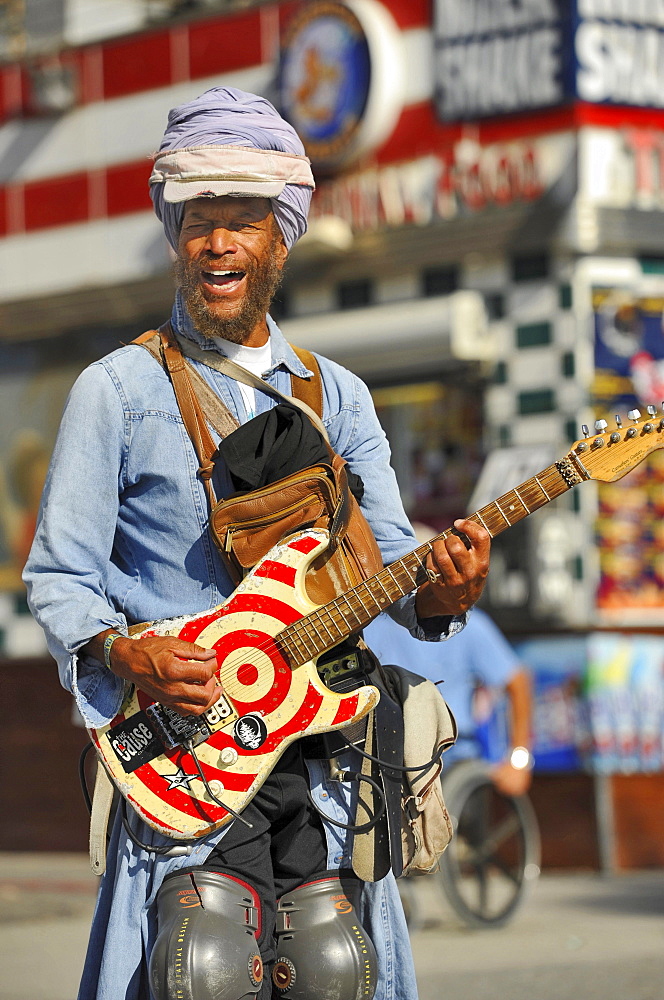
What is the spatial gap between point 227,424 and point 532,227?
7.01 m

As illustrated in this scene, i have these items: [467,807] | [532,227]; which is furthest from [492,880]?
[532,227]

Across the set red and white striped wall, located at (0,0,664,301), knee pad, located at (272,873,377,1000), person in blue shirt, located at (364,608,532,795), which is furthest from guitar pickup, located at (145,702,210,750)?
red and white striped wall, located at (0,0,664,301)

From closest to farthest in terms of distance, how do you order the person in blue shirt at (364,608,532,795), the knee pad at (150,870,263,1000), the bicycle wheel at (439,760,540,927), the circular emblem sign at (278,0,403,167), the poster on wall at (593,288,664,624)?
the knee pad at (150,870,263,1000) < the person in blue shirt at (364,608,532,795) < the bicycle wheel at (439,760,540,927) < the poster on wall at (593,288,664,624) < the circular emblem sign at (278,0,403,167)

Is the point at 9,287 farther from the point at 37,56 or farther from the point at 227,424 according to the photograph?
the point at 227,424

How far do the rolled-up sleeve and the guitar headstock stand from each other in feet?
2.80

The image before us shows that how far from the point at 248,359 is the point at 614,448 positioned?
74 cm

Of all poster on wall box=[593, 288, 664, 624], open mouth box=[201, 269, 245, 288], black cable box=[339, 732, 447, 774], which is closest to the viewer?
black cable box=[339, 732, 447, 774]

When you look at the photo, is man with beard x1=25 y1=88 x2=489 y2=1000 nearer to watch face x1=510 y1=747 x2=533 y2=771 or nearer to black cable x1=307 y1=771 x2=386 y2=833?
black cable x1=307 y1=771 x2=386 y2=833

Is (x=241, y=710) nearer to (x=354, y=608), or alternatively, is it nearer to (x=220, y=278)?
(x=354, y=608)

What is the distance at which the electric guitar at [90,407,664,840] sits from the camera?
9.75 ft

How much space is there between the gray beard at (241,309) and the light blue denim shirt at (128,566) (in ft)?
0.15

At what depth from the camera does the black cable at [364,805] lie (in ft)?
10.0

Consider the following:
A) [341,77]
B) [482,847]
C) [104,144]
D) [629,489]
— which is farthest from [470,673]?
[104,144]

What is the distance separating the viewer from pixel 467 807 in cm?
789
